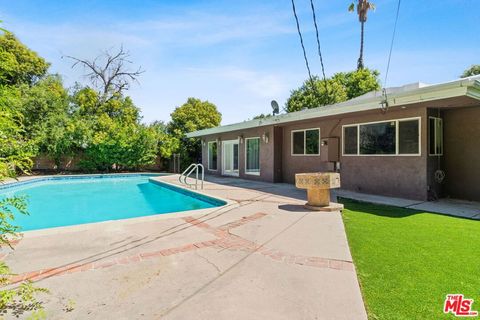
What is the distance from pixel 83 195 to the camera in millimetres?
12242

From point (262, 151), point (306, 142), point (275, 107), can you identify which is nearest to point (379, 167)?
point (306, 142)

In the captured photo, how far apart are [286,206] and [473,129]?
6.17 metres

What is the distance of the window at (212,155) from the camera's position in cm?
1865

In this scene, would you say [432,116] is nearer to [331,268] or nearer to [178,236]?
[331,268]

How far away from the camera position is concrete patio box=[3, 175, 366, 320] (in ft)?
8.34

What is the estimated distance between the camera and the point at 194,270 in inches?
132

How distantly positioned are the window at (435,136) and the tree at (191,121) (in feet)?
52.7

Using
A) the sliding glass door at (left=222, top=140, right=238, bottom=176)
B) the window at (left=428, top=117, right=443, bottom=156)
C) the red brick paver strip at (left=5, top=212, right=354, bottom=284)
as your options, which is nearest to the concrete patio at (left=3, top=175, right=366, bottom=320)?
the red brick paver strip at (left=5, top=212, right=354, bottom=284)

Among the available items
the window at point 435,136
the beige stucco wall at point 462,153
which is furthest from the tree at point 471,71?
the window at point 435,136

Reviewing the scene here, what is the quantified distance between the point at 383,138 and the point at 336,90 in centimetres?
1846

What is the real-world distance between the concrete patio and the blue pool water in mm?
3425

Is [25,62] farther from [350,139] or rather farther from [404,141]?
[404,141]

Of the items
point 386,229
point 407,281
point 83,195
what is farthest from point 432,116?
point 83,195

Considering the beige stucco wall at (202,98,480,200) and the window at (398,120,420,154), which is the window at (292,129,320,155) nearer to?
the beige stucco wall at (202,98,480,200)
